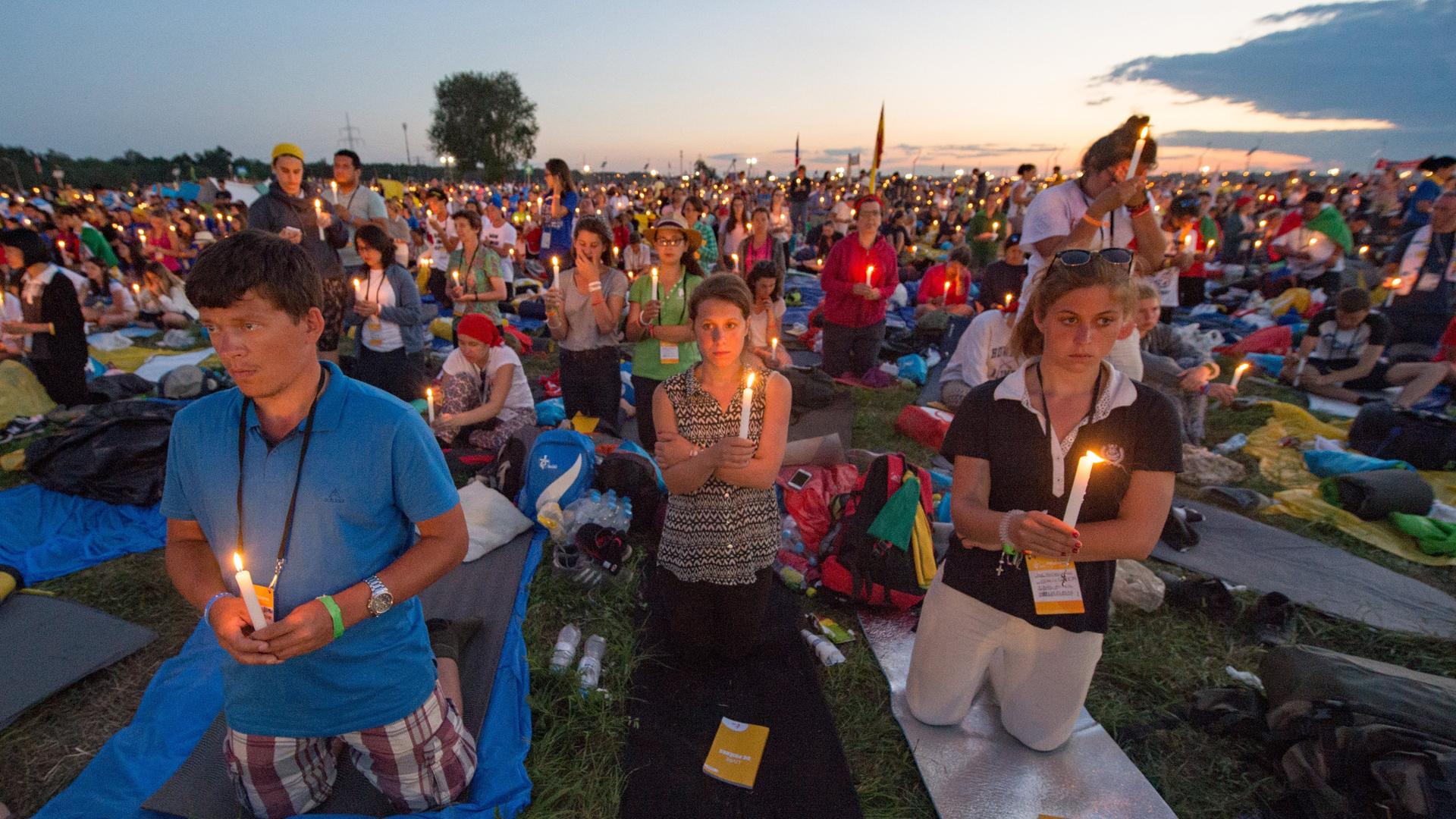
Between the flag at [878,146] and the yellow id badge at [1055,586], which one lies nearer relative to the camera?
the yellow id badge at [1055,586]

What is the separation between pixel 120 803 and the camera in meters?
2.64

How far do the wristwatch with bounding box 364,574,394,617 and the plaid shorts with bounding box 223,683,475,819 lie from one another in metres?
0.59

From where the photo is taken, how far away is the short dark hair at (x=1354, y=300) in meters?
7.04

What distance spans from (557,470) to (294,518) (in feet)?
9.70

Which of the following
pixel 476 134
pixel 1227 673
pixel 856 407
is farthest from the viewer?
pixel 476 134

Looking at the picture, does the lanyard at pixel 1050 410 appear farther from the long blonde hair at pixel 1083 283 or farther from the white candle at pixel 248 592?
the white candle at pixel 248 592

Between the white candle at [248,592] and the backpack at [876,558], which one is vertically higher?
the white candle at [248,592]

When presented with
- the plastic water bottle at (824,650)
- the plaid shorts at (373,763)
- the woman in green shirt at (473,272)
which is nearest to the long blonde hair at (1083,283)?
the plastic water bottle at (824,650)

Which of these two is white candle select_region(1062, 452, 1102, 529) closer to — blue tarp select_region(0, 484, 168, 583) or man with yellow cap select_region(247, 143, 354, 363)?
blue tarp select_region(0, 484, 168, 583)

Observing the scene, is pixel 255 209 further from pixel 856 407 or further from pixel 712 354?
pixel 856 407

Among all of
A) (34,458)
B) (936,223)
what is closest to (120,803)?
(34,458)

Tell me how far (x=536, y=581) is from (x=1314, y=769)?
4.03 meters

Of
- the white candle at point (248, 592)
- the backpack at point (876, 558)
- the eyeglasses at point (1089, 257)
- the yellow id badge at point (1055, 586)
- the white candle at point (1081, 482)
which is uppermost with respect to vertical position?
the eyeglasses at point (1089, 257)

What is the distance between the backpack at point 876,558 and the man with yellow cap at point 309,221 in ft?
15.9
